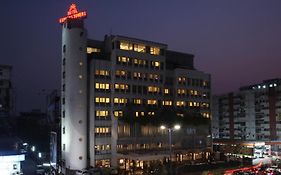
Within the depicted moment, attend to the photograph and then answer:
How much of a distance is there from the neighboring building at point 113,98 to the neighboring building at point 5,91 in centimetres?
5073

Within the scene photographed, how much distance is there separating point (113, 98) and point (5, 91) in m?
57.9

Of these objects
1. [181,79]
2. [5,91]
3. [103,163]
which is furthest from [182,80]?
[5,91]

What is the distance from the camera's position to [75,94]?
76125mm

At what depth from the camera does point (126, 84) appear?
83.4 m

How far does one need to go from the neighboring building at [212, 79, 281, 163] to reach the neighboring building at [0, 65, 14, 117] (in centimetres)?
7632

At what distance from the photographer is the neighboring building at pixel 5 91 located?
12131 cm

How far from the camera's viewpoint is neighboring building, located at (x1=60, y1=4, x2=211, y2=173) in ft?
251

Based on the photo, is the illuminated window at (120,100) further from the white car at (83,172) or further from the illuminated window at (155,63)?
the white car at (83,172)

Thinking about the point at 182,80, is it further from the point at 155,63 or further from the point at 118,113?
the point at 118,113

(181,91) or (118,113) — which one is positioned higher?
(181,91)

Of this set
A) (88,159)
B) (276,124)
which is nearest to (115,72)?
(88,159)

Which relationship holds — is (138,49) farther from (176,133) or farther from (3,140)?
(3,140)

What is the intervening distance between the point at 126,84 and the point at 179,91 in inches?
689

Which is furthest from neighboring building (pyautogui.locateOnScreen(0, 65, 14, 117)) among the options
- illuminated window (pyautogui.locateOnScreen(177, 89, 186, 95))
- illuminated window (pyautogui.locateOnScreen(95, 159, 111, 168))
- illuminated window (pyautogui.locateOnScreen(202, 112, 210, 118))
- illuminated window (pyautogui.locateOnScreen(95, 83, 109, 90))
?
illuminated window (pyautogui.locateOnScreen(202, 112, 210, 118))
